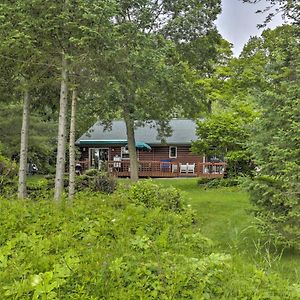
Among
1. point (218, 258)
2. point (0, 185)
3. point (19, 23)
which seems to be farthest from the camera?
point (0, 185)

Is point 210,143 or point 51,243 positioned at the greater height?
point 210,143

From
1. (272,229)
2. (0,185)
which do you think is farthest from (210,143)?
(272,229)

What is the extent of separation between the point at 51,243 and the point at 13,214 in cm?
192

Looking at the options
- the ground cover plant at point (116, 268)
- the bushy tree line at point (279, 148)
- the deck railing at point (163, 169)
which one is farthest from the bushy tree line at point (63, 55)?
the deck railing at point (163, 169)

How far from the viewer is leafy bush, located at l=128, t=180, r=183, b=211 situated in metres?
9.57

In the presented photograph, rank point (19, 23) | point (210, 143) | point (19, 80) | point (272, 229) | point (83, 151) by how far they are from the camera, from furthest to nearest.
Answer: point (83, 151), point (210, 143), point (19, 80), point (19, 23), point (272, 229)

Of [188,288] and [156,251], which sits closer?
[188,288]

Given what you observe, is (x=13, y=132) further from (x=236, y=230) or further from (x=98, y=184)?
(x=236, y=230)

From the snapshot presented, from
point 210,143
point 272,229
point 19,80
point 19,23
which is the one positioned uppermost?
point 19,23

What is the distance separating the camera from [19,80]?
32.0 feet

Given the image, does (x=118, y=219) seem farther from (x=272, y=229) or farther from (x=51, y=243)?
(x=272, y=229)

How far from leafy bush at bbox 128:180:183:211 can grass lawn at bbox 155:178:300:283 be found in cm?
71

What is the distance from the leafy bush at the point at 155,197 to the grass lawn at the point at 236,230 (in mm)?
710

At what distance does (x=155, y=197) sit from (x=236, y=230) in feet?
16.9
